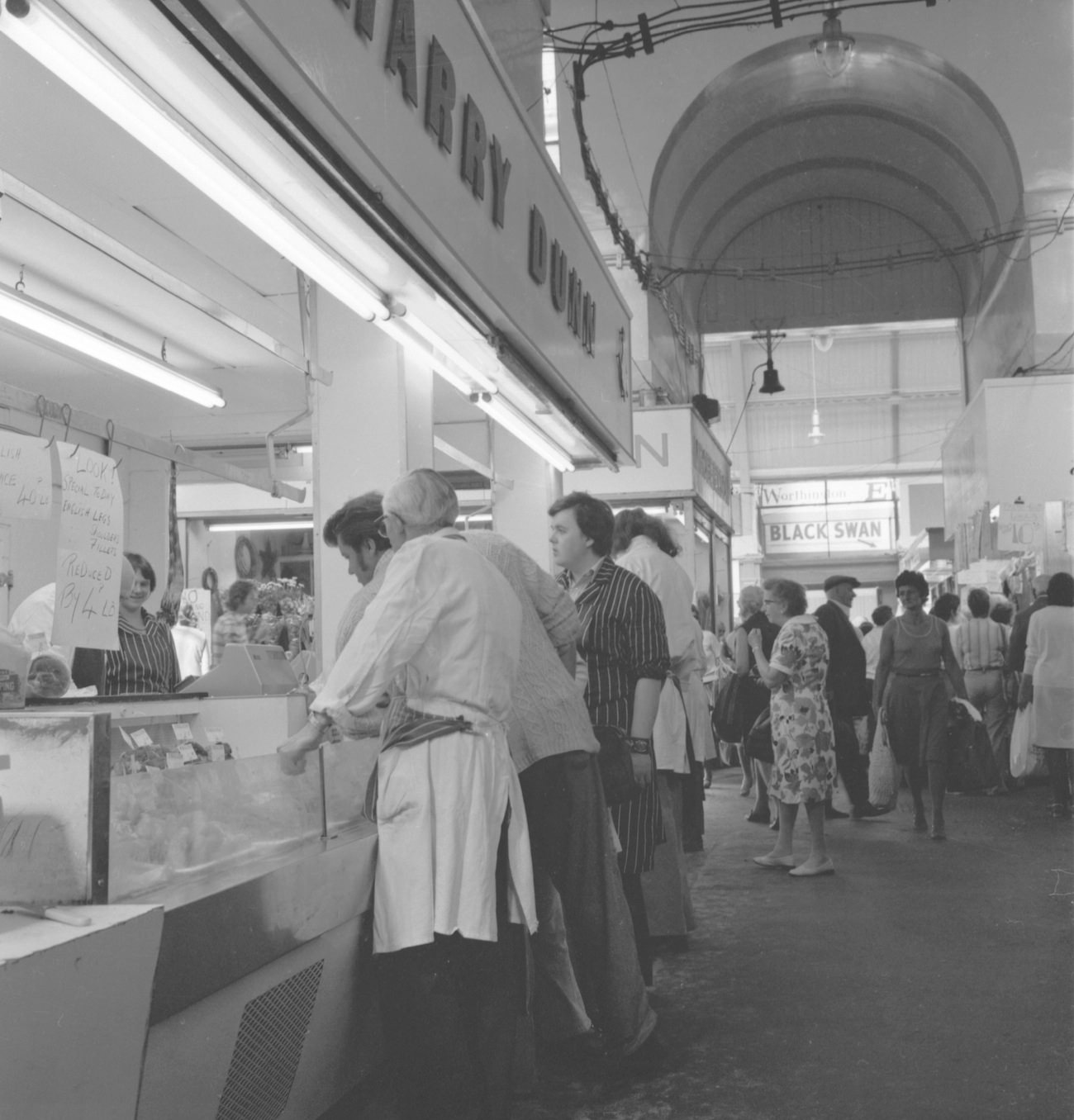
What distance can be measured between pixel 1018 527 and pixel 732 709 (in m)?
3.98

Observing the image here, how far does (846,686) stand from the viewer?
712 centimetres

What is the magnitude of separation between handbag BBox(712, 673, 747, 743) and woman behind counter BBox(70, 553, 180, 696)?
386 centimetres

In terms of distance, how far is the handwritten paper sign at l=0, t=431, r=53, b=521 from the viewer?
278cm

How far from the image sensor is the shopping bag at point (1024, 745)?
812 centimetres

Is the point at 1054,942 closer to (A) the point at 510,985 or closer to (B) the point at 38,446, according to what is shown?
(A) the point at 510,985

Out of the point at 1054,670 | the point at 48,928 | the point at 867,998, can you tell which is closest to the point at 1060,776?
the point at 1054,670

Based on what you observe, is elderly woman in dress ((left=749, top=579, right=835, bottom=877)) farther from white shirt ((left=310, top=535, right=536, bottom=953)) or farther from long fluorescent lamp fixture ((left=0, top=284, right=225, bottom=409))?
white shirt ((left=310, top=535, right=536, bottom=953))

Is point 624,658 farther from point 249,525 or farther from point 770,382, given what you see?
point 770,382

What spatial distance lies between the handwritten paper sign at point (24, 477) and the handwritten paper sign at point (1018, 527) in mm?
8752

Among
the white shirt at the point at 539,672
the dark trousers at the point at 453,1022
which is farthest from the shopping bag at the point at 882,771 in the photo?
the dark trousers at the point at 453,1022

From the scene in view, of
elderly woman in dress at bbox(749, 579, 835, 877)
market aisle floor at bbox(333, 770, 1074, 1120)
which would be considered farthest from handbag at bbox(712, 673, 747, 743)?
elderly woman in dress at bbox(749, 579, 835, 877)

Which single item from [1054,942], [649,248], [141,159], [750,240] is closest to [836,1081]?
[1054,942]

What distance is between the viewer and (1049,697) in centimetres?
798

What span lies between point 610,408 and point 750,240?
10.6 meters
